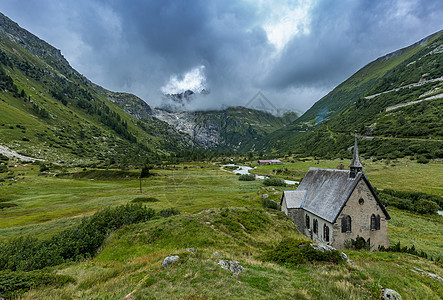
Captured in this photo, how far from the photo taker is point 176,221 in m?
27.1

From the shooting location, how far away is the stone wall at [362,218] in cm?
2620

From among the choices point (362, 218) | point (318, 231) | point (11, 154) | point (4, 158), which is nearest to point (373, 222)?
point (362, 218)

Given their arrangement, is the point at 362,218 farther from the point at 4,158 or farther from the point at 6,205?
the point at 4,158

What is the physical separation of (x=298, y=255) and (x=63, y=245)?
983 inches

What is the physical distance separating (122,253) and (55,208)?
39955mm

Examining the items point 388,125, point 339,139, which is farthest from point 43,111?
point 388,125

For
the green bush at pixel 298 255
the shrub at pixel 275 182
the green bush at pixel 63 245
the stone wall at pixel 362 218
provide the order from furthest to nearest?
the shrub at pixel 275 182 → the stone wall at pixel 362 218 → the green bush at pixel 63 245 → the green bush at pixel 298 255

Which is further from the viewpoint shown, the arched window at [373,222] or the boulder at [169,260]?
the arched window at [373,222]

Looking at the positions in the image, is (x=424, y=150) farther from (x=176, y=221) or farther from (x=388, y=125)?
(x=176, y=221)

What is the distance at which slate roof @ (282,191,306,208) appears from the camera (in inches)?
1433

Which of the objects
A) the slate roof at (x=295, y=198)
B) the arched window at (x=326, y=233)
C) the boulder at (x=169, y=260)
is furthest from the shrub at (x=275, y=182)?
the boulder at (x=169, y=260)

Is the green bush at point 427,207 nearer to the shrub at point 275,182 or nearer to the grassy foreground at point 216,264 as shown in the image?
the grassy foreground at point 216,264

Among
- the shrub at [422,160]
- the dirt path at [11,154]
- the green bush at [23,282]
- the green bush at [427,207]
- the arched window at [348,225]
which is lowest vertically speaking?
the green bush at [427,207]

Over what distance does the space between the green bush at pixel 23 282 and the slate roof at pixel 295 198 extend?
112 ft
